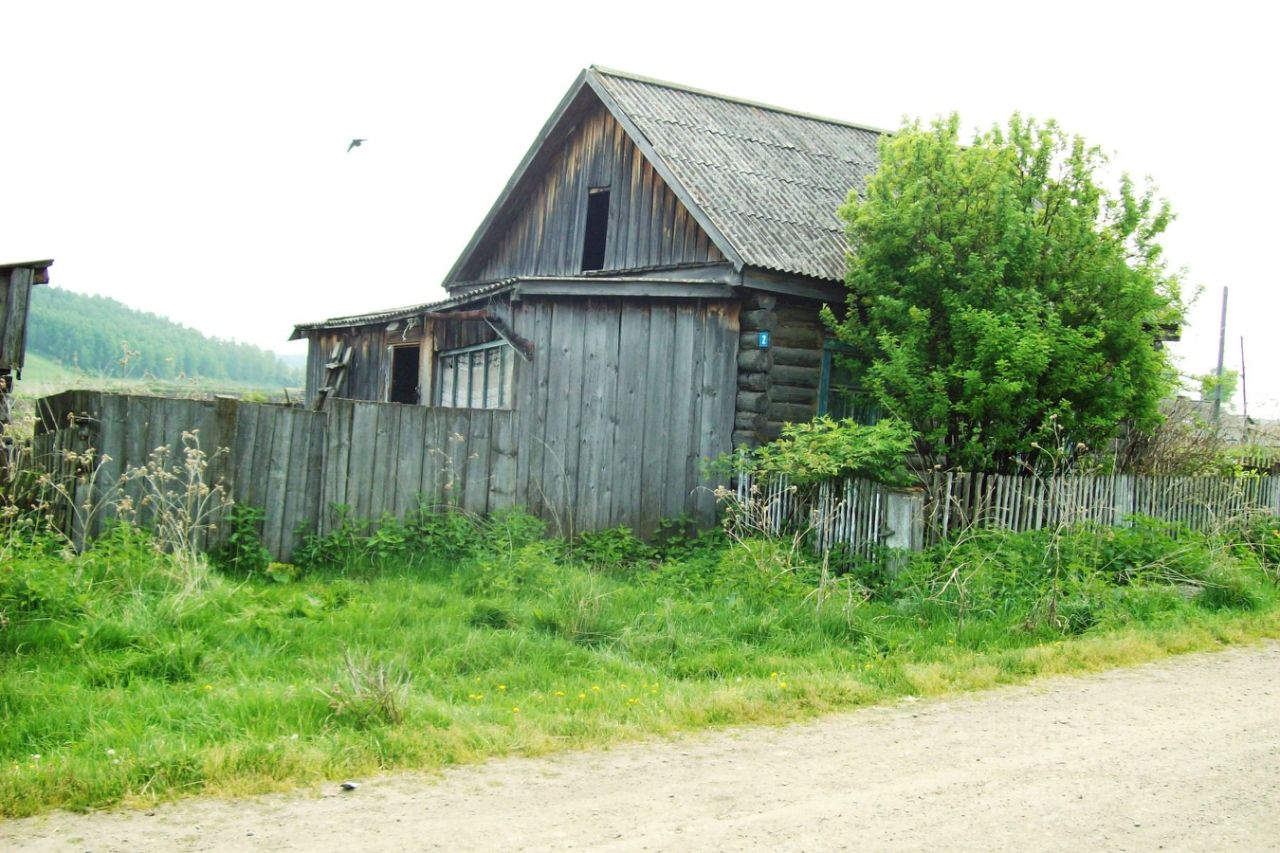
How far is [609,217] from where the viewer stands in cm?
1531

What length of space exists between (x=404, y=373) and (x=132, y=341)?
49.3 metres

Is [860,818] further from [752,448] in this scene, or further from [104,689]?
[752,448]

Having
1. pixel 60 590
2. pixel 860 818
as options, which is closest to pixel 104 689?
pixel 60 590

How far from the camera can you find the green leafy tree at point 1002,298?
36.4ft

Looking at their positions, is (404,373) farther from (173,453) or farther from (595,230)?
(173,453)

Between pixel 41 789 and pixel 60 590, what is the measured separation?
9.18 feet

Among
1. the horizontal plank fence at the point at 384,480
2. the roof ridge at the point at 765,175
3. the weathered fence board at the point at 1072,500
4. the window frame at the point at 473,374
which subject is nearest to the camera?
the horizontal plank fence at the point at 384,480

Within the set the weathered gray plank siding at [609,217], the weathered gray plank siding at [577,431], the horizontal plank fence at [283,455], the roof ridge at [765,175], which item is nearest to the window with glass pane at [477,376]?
the weathered gray plank siding at [577,431]

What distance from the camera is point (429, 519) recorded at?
33.8 feet

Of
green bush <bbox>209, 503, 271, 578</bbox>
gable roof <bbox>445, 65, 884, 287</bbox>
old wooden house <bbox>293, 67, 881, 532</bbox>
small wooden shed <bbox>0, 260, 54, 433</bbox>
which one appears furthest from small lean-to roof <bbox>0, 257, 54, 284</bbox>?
gable roof <bbox>445, 65, 884, 287</bbox>

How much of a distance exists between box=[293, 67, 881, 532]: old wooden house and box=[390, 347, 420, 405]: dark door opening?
26 centimetres

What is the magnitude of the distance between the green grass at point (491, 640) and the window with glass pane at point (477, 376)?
9.33ft

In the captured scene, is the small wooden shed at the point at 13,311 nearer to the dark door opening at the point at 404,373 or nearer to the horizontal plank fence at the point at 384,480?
the horizontal plank fence at the point at 384,480

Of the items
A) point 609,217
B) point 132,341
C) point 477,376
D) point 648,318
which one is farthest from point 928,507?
point 132,341
